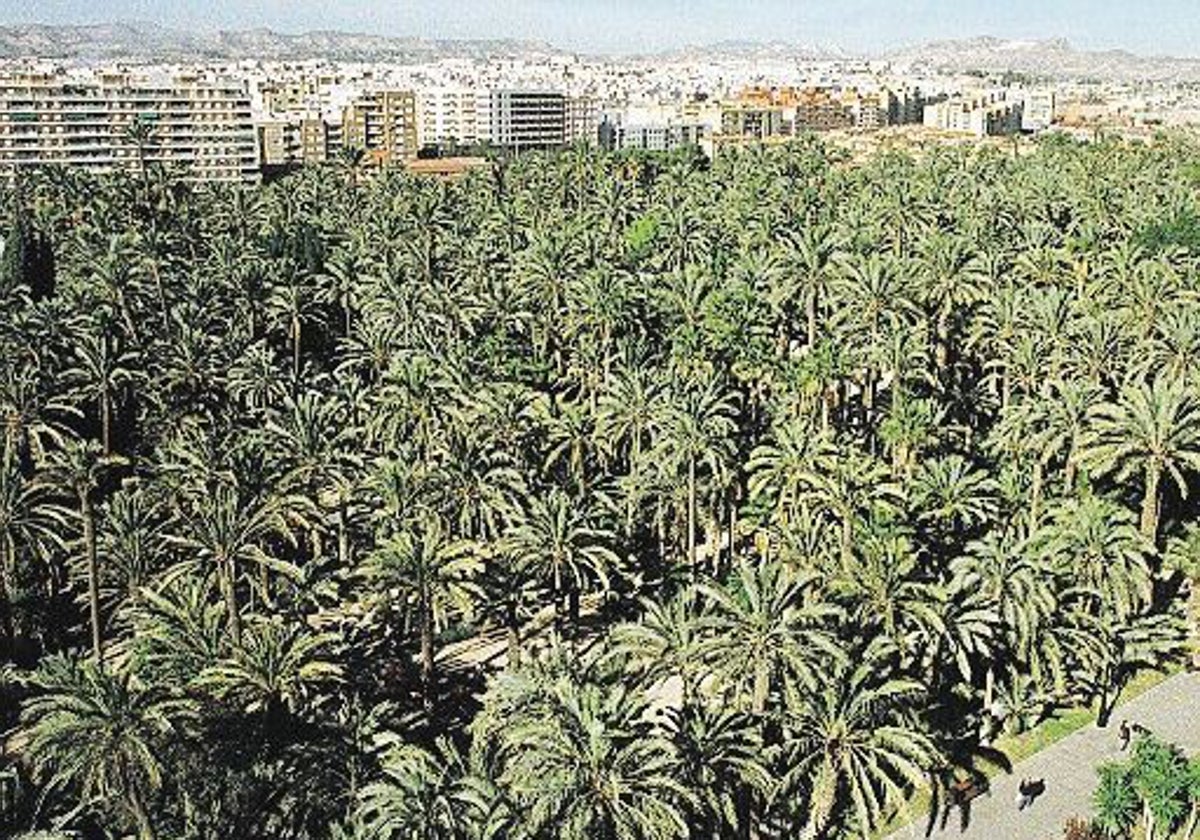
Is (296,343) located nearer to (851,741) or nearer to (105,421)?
(105,421)

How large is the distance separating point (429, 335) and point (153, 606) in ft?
73.2

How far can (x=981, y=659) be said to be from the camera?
34.2 metres

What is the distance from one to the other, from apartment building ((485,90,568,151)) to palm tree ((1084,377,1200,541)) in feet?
506

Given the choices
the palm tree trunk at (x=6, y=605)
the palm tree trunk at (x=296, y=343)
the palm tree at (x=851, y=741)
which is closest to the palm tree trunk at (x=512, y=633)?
the palm tree at (x=851, y=741)

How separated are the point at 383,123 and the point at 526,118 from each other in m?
28.1

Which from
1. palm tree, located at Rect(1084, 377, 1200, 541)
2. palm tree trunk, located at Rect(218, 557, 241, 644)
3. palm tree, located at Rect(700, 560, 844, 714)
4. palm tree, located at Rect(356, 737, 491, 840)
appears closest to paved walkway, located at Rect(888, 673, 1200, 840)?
palm tree, located at Rect(700, 560, 844, 714)

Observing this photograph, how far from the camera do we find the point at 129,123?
143m

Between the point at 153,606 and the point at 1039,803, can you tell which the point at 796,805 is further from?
the point at 153,606

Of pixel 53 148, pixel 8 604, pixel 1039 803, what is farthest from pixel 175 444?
pixel 53 148

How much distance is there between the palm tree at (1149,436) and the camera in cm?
3819

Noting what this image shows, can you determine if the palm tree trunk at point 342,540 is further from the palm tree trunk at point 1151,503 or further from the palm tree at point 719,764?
the palm tree trunk at point 1151,503

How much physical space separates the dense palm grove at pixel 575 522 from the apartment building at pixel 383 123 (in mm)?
103719

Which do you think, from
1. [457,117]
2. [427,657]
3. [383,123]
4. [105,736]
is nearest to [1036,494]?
[427,657]

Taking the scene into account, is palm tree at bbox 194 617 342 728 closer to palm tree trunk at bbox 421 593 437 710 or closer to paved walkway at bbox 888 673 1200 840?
palm tree trunk at bbox 421 593 437 710
